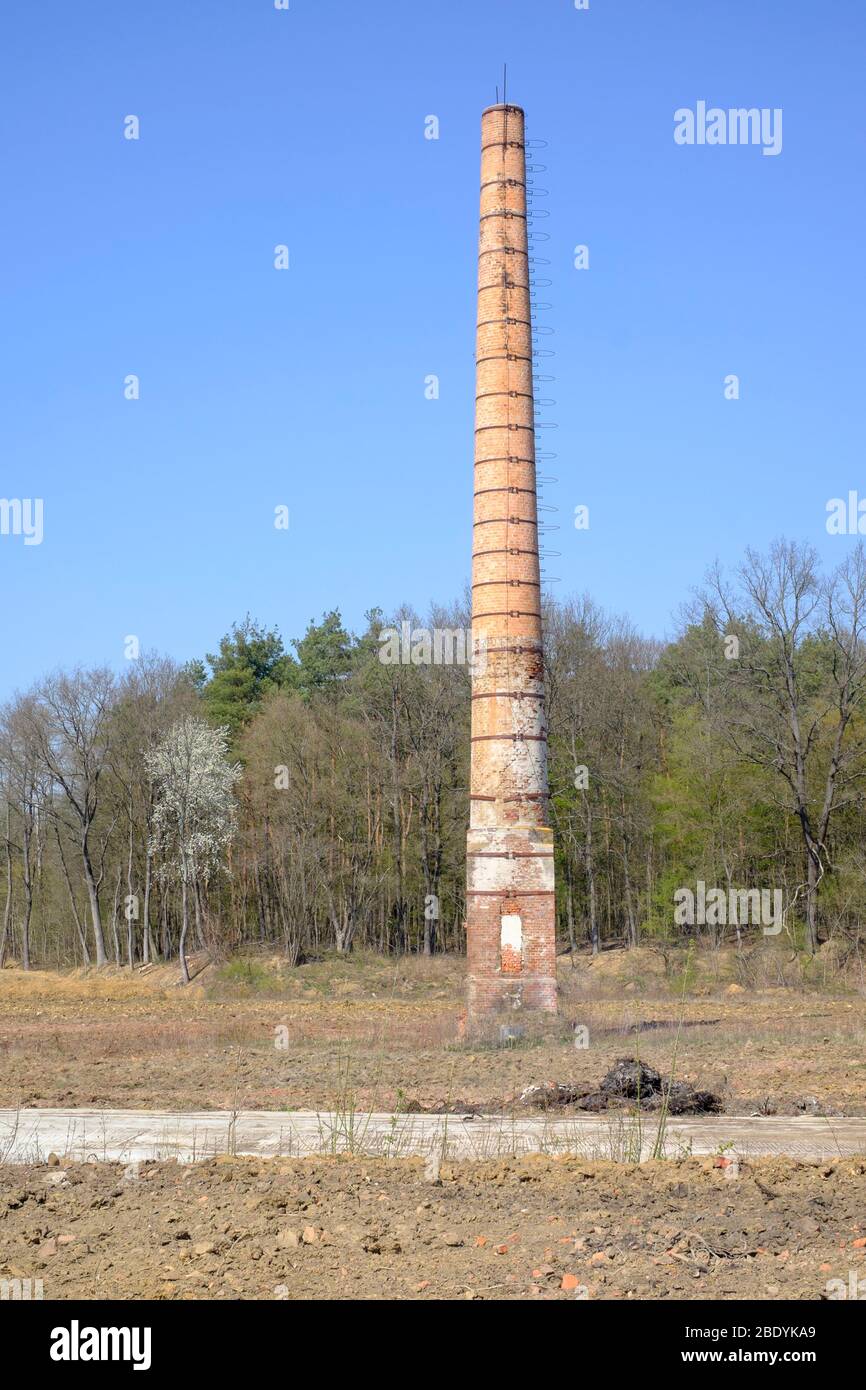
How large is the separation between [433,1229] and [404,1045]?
1194 cm

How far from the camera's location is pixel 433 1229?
8617 mm

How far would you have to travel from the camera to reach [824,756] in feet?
125

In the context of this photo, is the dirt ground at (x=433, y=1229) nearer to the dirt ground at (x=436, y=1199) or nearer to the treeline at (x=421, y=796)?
the dirt ground at (x=436, y=1199)

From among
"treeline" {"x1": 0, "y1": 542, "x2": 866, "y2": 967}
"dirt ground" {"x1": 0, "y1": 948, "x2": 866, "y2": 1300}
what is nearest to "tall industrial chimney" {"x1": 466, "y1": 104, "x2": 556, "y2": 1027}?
"dirt ground" {"x1": 0, "y1": 948, "x2": 866, "y2": 1300}

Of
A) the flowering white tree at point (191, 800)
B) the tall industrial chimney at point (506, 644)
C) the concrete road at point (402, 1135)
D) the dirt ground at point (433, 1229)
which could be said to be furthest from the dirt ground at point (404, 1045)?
the flowering white tree at point (191, 800)

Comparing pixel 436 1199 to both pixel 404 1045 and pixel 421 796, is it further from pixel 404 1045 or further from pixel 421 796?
pixel 421 796

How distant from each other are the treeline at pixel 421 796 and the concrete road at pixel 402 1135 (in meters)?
24.6


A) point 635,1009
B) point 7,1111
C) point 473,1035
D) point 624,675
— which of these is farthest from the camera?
point 624,675

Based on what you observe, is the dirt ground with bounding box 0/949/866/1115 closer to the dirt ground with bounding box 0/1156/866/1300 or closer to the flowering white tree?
the dirt ground with bounding box 0/1156/866/1300

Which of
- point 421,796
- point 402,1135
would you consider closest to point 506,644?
point 402,1135
